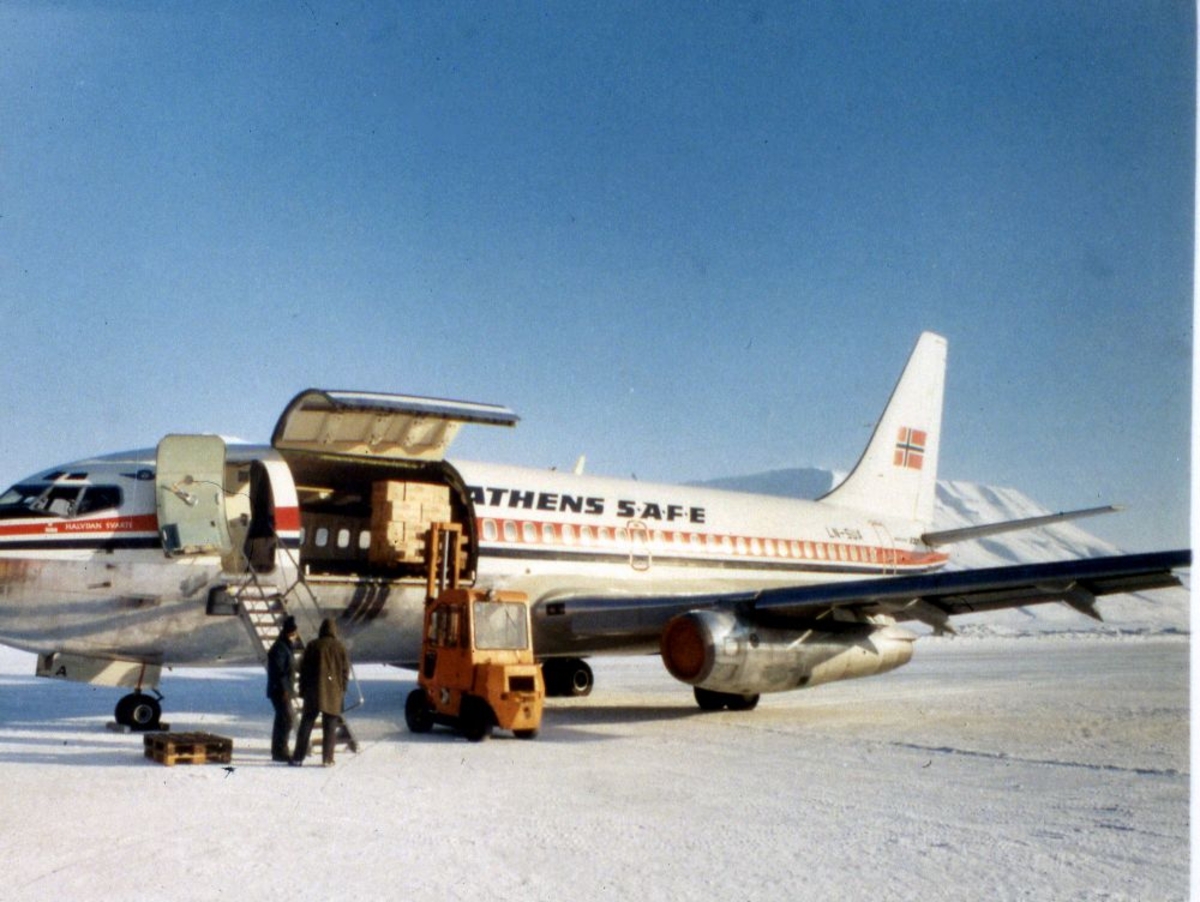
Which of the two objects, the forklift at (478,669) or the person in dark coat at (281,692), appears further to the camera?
the forklift at (478,669)

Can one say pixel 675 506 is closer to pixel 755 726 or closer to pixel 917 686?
pixel 755 726

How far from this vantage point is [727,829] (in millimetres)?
7438

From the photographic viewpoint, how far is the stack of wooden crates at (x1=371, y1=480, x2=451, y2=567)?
559 inches

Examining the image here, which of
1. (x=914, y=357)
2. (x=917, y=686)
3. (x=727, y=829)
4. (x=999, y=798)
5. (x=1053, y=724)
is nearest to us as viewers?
(x=727, y=829)

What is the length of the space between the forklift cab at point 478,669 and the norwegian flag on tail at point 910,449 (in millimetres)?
13851

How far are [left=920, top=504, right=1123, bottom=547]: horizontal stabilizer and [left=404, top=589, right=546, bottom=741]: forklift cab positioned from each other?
31.3 feet

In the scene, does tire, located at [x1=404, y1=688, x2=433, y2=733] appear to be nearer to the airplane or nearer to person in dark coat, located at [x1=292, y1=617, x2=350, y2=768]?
the airplane

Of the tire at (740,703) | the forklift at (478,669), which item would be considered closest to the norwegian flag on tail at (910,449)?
the tire at (740,703)

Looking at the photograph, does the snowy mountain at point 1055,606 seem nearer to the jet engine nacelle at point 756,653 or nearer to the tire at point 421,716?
the jet engine nacelle at point 756,653

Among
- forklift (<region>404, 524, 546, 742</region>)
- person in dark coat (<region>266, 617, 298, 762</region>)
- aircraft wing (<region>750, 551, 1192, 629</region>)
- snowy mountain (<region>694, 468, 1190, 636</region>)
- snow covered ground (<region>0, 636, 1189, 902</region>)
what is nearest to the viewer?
snow covered ground (<region>0, 636, 1189, 902</region>)

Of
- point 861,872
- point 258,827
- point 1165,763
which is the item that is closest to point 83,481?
point 258,827

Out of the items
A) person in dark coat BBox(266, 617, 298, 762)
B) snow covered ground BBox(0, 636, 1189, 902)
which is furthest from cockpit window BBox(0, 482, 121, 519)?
person in dark coat BBox(266, 617, 298, 762)

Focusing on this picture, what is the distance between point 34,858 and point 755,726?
988 centimetres

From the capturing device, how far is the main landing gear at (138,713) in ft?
42.7
